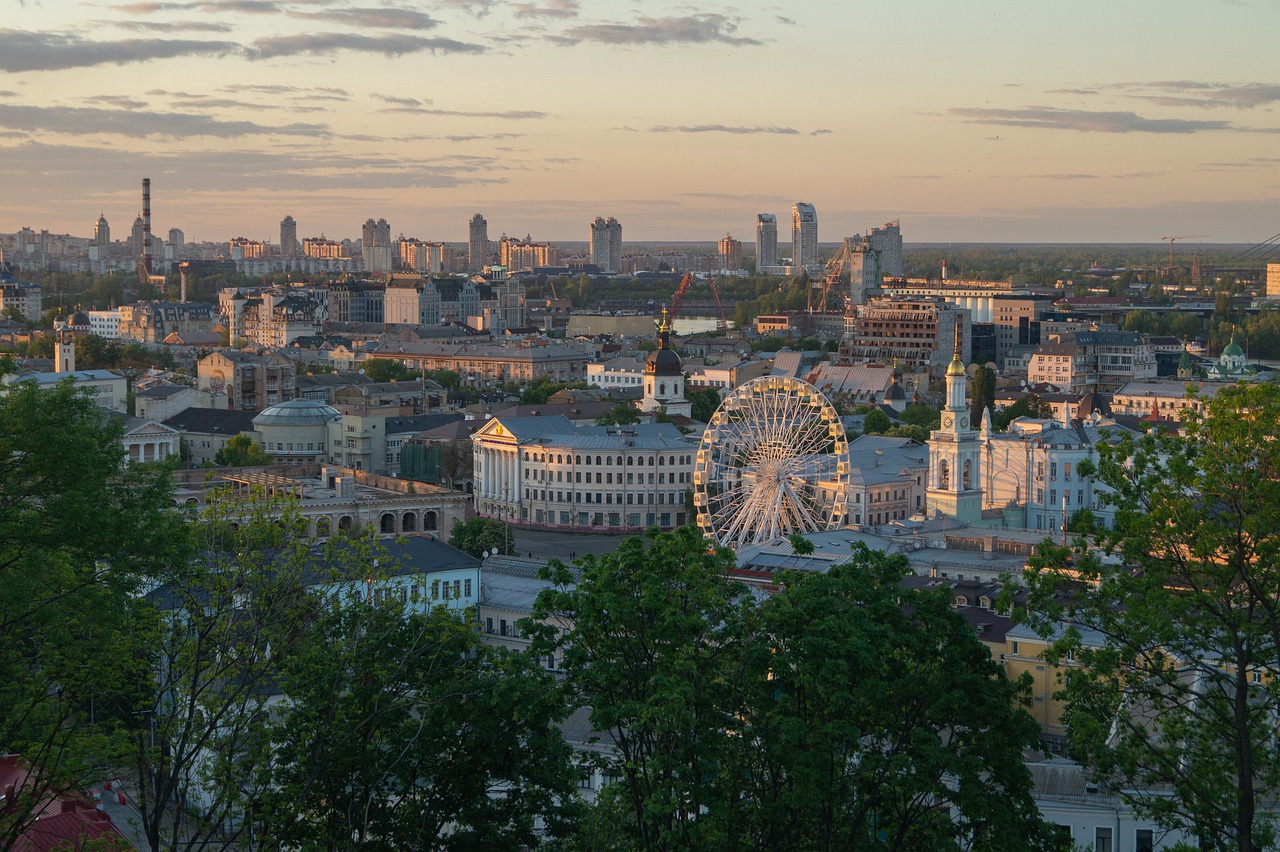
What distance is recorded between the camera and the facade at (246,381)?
89.5 m

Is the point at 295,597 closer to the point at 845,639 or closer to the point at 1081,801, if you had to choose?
the point at 845,639

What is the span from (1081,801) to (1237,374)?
71.1 meters

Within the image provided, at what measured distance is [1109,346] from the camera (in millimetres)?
116500

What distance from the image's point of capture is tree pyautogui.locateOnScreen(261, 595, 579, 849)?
17.8 metres

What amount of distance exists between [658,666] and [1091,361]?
100814mm

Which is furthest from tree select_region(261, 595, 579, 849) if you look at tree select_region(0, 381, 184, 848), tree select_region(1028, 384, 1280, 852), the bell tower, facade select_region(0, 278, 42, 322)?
facade select_region(0, 278, 42, 322)

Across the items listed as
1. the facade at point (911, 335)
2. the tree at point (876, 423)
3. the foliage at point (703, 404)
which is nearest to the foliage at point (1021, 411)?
the tree at point (876, 423)

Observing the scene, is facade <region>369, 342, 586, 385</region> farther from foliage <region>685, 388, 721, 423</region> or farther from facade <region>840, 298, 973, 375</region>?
foliage <region>685, 388, 721, 423</region>

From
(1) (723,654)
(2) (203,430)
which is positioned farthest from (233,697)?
(2) (203,430)

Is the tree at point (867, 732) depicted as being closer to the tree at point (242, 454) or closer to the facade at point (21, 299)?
the tree at point (242, 454)

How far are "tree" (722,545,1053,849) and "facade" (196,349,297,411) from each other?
72686 millimetres

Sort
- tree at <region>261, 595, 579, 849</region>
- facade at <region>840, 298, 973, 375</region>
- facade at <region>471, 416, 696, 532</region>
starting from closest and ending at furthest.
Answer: tree at <region>261, 595, 579, 849</region> < facade at <region>471, 416, 696, 532</region> < facade at <region>840, 298, 973, 375</region>

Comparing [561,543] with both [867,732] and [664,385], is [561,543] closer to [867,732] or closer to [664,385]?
[664,385]

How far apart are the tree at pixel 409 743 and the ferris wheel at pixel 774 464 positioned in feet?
101
